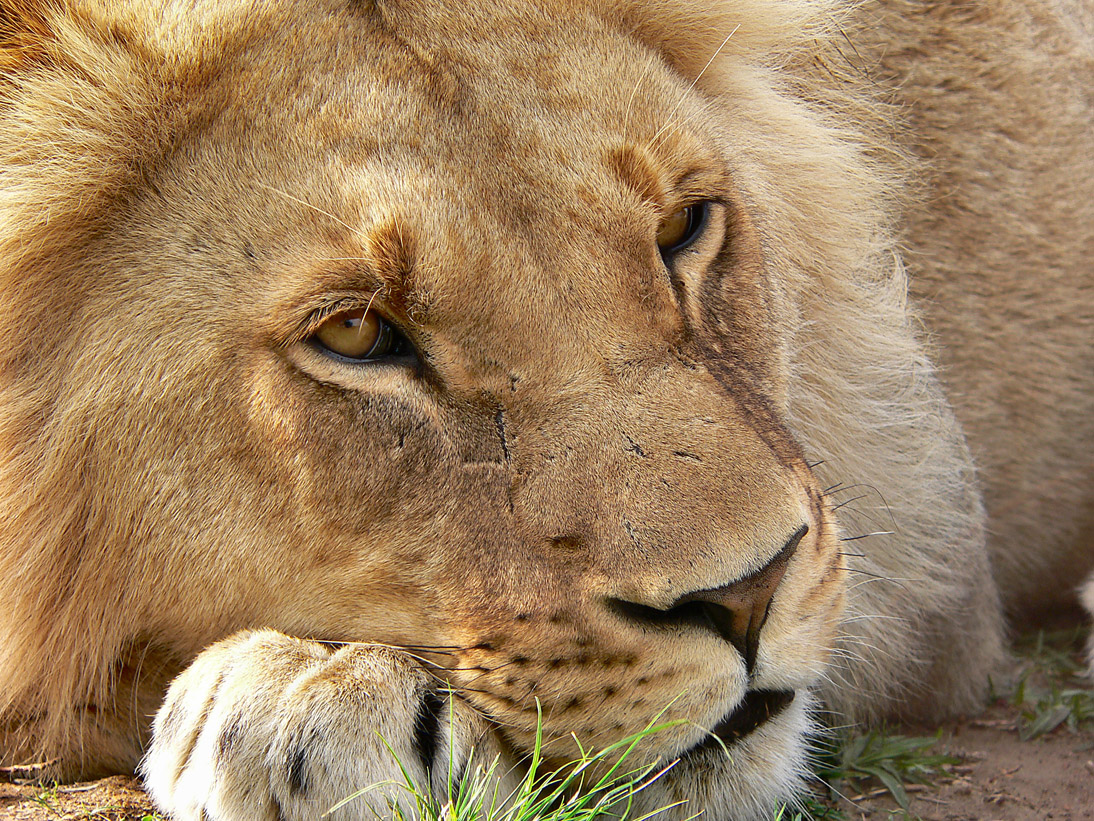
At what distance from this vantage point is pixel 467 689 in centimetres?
214

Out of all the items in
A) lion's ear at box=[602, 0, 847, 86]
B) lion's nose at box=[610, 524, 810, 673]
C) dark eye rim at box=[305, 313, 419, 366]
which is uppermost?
lion's ear at box=[602, 0, 847, 86]

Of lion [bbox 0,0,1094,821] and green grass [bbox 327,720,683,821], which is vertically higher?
lion [bbox 0,0,1094,821]

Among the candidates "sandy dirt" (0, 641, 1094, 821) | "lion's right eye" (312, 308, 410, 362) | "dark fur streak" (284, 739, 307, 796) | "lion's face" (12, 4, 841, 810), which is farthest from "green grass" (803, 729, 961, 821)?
"lion's right eye" (312, 308, 410, 362)

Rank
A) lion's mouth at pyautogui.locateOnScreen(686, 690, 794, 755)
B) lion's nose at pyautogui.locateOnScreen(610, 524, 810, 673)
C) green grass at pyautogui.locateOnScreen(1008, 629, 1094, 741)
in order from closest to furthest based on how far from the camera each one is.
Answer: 1. lion's nose at pyautogui.locateOnScreen(610, 524, 810, 673)
2. lion's mouth at pyautogui.locateOnScreen(686, 690, 794, 755)
3. green grass at pyautogui.locateOnScreen(1008, 629, 1094, 741)

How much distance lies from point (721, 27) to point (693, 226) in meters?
0.55

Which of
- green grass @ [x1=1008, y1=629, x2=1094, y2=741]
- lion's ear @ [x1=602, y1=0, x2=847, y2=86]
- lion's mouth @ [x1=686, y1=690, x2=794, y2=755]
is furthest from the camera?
green grass @ [x1=1008, y1=629, x2=1094, y2=741]

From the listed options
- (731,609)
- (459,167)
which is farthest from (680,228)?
(731,609)

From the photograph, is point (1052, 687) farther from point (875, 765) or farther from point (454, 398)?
point (454, 398)

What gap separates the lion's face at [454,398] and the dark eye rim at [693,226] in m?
0.13

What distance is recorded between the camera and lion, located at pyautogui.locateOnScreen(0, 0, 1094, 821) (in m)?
2.04

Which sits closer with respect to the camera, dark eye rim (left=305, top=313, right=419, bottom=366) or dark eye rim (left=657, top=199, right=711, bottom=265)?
dark eye rim (left=305, top=313, right=419, bottom=366)

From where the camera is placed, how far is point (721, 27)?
2.76 meters

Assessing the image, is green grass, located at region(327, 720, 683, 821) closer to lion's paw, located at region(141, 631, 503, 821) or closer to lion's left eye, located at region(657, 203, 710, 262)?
lion's paw, located at region(141, 631, 503, 821)

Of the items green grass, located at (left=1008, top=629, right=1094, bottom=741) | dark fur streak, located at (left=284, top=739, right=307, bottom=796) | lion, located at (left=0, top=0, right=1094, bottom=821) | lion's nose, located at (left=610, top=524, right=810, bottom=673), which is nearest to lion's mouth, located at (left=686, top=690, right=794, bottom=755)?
lion, located at (left=0, top=0, right=1094, bottom=821)
